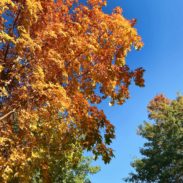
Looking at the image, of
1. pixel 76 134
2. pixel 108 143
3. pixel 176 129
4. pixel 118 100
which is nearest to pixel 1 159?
pixel 76 134

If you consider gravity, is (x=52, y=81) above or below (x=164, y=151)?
below

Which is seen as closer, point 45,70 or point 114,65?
point 45,70

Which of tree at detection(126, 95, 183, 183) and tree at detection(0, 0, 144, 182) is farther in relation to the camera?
tree at detection(126, 95, 183, 183)

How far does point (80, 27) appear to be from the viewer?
1093cm

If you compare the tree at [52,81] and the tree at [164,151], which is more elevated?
the tree at [164,151]

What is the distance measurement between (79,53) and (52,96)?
1941 mm

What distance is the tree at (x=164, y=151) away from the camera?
103 ft

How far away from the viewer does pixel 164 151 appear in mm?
32938

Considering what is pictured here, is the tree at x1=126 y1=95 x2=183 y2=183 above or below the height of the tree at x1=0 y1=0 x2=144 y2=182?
above

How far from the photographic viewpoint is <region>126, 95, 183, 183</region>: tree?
3140cm

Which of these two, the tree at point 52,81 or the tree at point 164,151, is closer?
the tree at point 52,81

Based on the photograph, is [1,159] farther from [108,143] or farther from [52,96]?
→ [108,143]

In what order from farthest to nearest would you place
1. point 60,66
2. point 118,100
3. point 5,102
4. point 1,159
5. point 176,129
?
point 176,129, point 118,100, point 5,102, point 60,66, point 1,159

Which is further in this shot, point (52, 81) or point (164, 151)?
point (164, 151)
